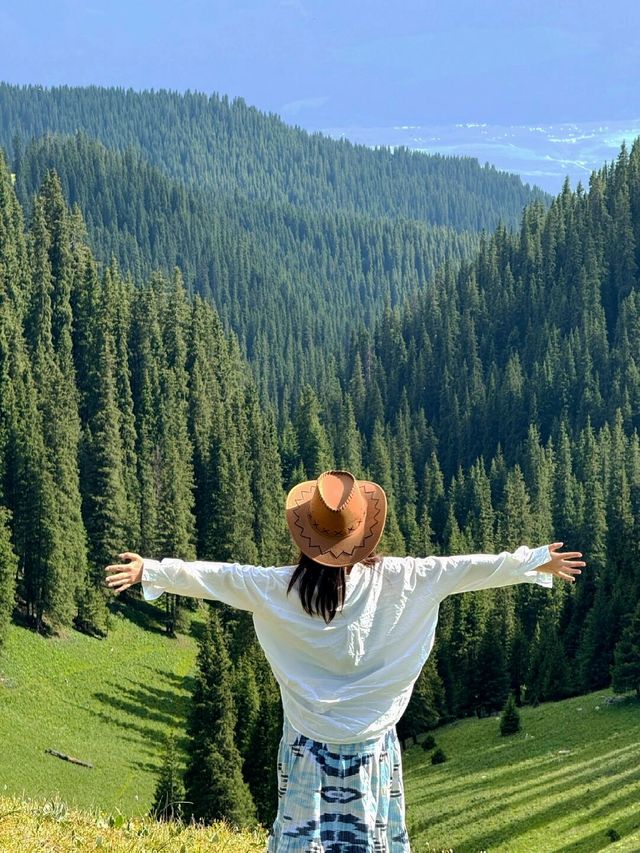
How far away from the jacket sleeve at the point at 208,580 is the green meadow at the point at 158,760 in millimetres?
3757

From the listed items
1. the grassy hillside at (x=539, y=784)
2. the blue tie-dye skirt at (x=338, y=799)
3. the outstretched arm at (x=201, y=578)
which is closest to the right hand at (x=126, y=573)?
the outstretched arm at (x=201, y=578)

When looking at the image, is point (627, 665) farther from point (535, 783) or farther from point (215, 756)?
point (215, 756)

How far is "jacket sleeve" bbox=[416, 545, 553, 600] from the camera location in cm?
995

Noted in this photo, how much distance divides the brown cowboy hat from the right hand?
117 cm

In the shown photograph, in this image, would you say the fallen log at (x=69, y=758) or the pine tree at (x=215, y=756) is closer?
the pine tree at (x=215, y=756)

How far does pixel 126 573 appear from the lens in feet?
31.3

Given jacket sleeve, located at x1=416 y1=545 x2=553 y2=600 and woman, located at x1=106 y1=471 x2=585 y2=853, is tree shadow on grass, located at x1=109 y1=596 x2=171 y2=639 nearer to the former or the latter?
woman, located at x1=106 y1=471 x2=585 y2=853

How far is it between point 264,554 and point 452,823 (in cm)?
6002

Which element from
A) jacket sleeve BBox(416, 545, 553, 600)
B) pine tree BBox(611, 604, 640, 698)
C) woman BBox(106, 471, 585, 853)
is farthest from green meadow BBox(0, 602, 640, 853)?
jacket sleeve BBox(416, 545, 553, 600)

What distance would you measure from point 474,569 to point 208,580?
6.61ft

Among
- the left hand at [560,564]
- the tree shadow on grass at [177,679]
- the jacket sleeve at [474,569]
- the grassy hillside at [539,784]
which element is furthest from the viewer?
the tree shadow on grass at [177,679]

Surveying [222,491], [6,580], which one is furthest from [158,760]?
[222,491]

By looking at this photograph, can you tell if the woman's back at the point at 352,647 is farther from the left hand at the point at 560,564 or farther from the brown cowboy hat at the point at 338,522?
the left hand at the point at 560,564

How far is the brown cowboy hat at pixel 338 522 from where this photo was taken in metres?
9.60
